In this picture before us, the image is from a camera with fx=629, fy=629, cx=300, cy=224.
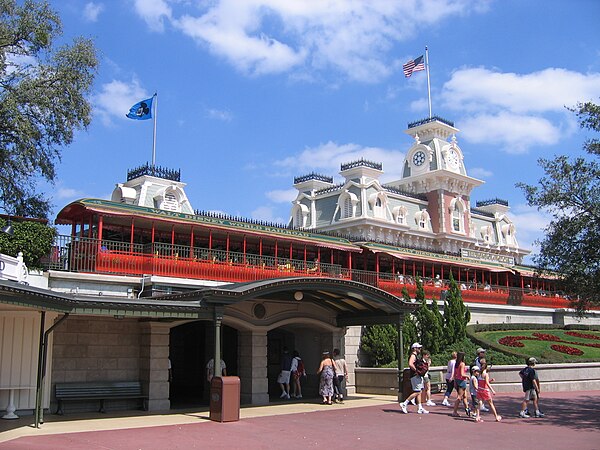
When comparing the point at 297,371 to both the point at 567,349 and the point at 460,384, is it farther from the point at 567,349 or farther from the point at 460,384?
the point at 567,349

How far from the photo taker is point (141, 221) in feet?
82.5

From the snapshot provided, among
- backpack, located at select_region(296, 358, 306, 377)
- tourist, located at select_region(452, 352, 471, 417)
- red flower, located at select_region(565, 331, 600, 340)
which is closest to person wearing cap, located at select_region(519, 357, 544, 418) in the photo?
tourist, located at select_region(452, 352, 471, 417)

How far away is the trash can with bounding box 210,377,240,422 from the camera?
51.6 feet

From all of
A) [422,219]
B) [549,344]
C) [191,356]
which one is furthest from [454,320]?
[422,219]

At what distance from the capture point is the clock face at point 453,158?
2211 inches

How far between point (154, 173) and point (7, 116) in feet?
50.8

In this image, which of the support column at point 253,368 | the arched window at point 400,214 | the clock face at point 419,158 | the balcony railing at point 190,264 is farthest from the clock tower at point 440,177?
the support column at point 253,368

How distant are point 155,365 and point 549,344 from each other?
69.6 ft

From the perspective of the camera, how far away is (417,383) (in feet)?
58.0

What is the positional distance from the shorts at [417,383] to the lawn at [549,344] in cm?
1142

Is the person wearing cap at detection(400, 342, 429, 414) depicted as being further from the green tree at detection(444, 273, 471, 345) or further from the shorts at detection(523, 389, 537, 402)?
the green tree at detection(444, 273, 471, 345)

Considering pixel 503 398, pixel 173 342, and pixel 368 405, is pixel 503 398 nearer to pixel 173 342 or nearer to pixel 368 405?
pixel 368 405

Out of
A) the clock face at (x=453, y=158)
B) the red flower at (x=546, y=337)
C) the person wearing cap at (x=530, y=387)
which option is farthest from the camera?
the clock face at (x=453, y=158)

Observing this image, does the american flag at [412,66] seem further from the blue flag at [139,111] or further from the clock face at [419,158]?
the blue flag at [139,111]
